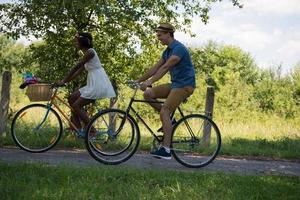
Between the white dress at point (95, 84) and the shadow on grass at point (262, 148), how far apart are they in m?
3.11

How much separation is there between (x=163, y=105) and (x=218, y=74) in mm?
36113

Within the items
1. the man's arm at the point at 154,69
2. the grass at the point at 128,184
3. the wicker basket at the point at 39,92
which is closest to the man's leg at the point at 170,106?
the man's arm at the point at 154,69

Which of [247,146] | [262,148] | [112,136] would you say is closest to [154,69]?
[112,136]

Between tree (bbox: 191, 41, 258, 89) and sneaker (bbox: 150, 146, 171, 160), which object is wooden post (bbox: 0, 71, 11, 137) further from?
tree (bbox: 191, 41, 258, 89)

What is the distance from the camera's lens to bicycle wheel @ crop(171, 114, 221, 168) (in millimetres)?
8344

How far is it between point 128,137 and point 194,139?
112 cm

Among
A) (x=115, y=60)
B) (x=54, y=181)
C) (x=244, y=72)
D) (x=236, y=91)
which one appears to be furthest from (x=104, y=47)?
(x=244, y=72)

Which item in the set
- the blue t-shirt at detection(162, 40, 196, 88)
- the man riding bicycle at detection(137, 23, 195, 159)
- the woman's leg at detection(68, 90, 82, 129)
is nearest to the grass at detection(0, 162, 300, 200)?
the man riding bicycle at detection(137, 23, 195, 159)

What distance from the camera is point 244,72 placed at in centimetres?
4647

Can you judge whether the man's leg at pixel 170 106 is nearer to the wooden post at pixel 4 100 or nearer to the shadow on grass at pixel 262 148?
the shadow on grass at pixel 262 148

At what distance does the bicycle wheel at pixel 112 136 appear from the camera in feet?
27.1

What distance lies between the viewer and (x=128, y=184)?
6.53 m

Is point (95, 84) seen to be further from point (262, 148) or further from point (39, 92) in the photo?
point (262, 148)

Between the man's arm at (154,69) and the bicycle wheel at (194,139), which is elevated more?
the man's arm at (154,69)
